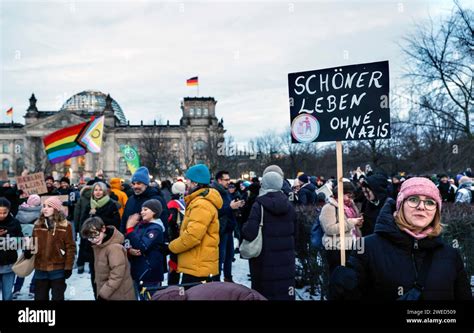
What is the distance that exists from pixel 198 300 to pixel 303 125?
255cm

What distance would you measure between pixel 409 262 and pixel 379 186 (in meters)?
3.01

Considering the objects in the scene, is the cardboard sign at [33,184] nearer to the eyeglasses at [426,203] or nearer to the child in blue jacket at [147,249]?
the child in blue jacket at [147,249]

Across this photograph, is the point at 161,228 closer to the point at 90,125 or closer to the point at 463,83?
the point at 90,125

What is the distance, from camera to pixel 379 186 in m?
5.63

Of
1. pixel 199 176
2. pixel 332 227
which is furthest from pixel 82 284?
pixel 332 227

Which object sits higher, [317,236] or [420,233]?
[420,233]

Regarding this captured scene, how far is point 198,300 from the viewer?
2715 millimetres

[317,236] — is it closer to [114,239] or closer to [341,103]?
[341,103]

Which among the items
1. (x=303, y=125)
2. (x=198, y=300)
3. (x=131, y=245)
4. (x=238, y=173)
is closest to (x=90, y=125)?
(x=131, y=245)

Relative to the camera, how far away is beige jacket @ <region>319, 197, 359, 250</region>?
5.41 meters

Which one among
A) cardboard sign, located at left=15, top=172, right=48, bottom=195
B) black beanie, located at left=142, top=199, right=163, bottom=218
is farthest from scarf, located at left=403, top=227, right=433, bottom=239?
cardboard sign, located at left=15, top=172, right=48, bottom=195

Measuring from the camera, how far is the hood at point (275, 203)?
526 centimetres

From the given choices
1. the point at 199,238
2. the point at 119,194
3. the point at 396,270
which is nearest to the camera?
the point at 396,270

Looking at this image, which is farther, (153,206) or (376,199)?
(376,199)
